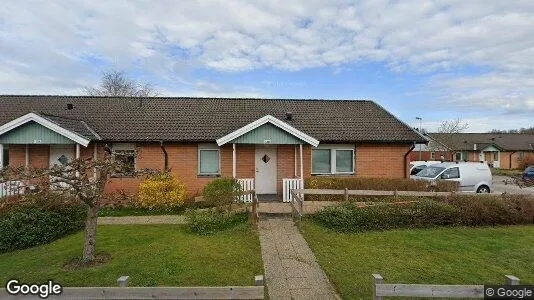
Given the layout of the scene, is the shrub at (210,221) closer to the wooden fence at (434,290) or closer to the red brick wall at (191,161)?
the red brick wall at (191,161)

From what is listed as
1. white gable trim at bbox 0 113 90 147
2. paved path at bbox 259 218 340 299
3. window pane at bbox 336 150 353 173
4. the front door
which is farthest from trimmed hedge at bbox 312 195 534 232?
the front door

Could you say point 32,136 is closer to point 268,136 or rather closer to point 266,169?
point 268,136

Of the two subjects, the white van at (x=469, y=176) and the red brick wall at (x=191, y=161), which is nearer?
the red brick wall at (x=191, y=161)

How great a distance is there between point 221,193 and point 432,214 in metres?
6.66

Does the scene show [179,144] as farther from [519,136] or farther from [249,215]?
[519,136]

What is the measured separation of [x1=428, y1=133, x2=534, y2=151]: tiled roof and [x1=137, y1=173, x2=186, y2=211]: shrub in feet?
136

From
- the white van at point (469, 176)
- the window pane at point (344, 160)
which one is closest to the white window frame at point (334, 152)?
the window pane at point (344, 160)

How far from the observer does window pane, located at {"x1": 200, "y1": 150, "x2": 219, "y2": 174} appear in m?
15.4

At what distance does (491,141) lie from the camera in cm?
5138

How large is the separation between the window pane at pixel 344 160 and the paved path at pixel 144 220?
7720 millimetres

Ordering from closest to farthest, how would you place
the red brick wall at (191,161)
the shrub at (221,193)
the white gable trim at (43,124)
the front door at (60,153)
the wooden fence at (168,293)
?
the wooden fence at (168,293), the shrub at (221,193), the white gable trim at (43,124), the red brick wall at (191,161), the front door at (60,153)

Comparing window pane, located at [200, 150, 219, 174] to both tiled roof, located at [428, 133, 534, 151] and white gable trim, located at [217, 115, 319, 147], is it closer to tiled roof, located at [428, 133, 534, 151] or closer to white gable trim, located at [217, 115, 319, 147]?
white gable trim, located at [217, 115, 319, 147]

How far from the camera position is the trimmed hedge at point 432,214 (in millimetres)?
10305

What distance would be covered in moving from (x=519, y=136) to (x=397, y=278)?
197ft
